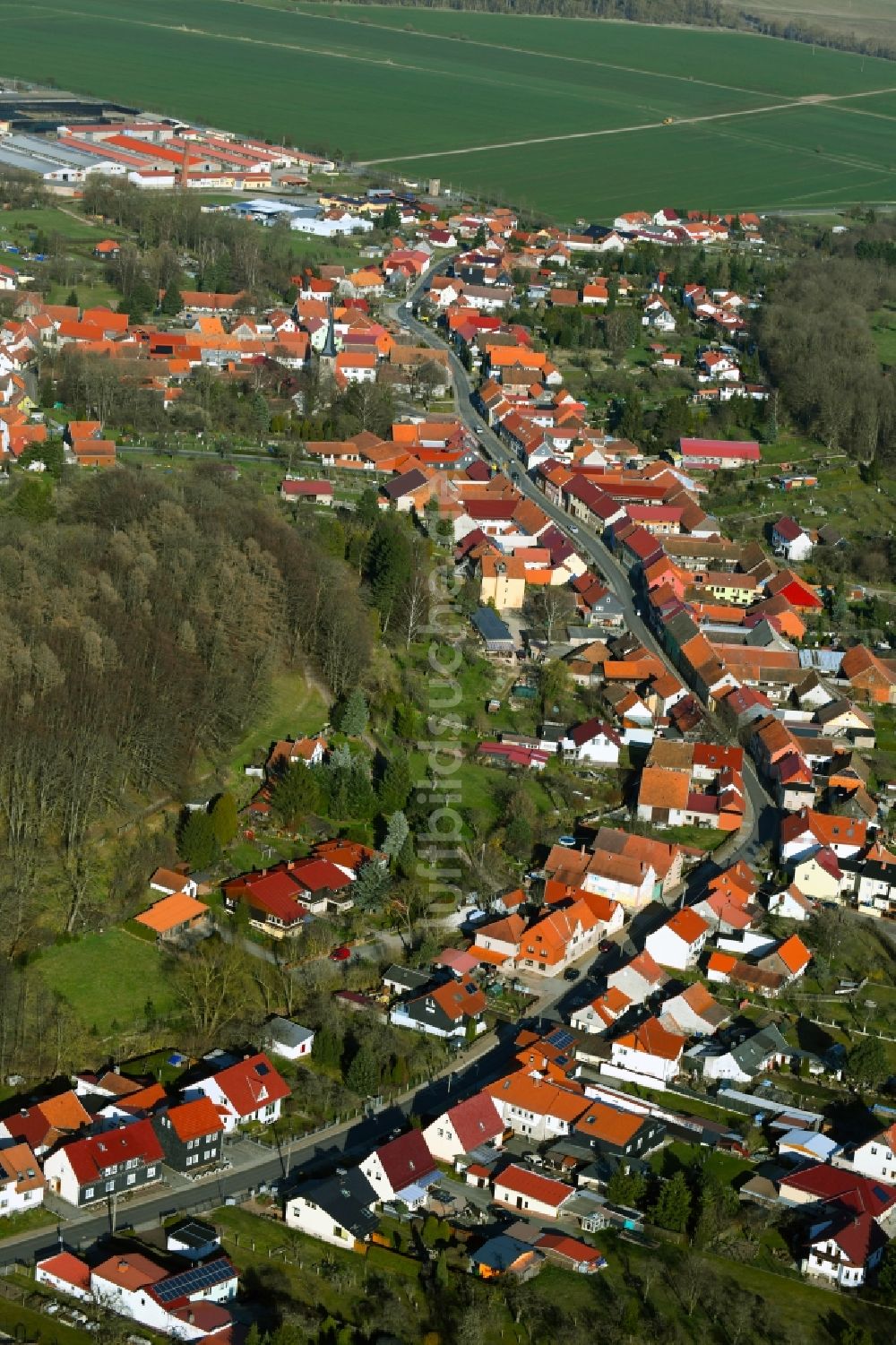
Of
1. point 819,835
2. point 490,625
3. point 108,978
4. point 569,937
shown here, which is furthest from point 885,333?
point 108,978

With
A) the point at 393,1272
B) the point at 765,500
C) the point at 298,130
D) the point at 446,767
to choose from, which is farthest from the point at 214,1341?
the point at 298,130

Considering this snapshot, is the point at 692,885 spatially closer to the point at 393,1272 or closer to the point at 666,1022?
the point at 666,1022

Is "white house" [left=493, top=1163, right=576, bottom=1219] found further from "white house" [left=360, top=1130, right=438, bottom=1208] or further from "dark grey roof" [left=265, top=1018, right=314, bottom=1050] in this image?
"dark grey roof" [left=265, top=1018, right=314, bottom=1050]

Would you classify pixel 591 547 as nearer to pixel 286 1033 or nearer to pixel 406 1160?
pixel 286 1033

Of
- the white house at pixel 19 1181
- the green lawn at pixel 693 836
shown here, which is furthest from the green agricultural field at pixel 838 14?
the white house at pixel 19 1181

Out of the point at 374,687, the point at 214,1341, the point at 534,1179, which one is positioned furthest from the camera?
the point at 374,687

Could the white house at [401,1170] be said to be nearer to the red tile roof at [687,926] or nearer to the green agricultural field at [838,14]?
the red tile roof at [687,926]

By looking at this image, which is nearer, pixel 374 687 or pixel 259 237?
pixel 374 687
